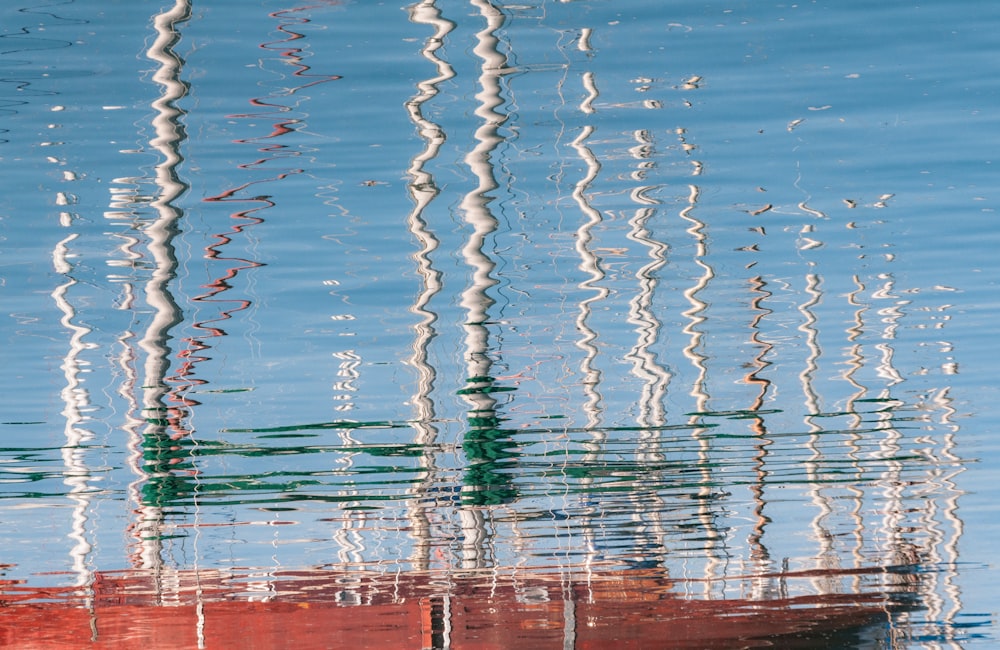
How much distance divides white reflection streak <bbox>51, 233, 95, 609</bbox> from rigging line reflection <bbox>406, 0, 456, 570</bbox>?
203cm

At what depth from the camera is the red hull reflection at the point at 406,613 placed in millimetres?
8914

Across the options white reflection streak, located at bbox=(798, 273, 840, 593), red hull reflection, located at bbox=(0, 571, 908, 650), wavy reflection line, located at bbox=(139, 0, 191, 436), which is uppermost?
wavy reflection line, located at bbox=(139, 0, 191, 436)

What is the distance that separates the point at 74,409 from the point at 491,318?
8.98 feet

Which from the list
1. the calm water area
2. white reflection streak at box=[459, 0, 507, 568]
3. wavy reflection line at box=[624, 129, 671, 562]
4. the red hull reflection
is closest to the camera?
the red hull reflection

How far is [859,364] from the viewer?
34.1 feet

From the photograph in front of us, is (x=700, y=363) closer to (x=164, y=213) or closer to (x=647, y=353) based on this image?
(x=647, y=353)

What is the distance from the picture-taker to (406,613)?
9.20 meters

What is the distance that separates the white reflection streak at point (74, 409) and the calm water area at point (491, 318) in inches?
0.9

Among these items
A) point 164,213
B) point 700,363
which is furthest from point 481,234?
point 164,213

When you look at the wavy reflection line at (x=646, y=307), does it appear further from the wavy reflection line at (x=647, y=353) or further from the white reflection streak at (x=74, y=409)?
the white reflection streak at (x=74, y=409)

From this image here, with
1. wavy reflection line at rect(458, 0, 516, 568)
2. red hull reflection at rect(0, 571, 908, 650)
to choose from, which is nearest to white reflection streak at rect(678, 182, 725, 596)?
red hull reflection at rect(0, 571, 908, 650)

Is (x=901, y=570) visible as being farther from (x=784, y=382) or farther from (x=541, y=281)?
(x=541, y=281)

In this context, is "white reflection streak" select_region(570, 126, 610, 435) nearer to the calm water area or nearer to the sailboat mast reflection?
the calm water area

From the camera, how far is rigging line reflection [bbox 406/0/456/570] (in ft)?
31.5
